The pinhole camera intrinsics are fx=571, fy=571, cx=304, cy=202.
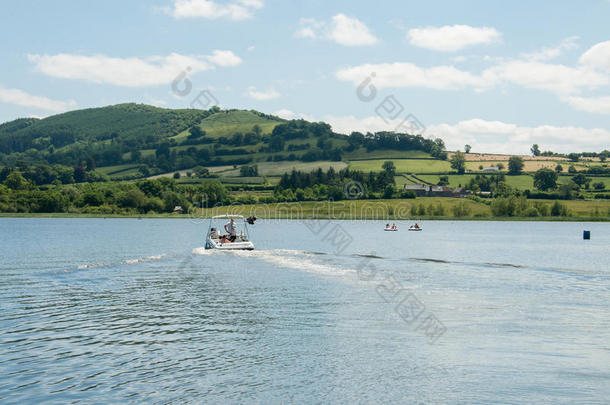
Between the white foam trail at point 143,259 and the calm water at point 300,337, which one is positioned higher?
the white foam trail at point 143,259

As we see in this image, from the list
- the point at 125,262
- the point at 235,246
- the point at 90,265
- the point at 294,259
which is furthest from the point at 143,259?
the point at 294,259

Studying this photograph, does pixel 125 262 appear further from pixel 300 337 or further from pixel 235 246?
pixel 300 337

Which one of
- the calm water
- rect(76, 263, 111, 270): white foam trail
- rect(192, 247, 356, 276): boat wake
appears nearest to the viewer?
the calm water

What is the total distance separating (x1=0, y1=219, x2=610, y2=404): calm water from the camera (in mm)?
18344

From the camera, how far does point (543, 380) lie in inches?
766

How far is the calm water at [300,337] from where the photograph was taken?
722 inches

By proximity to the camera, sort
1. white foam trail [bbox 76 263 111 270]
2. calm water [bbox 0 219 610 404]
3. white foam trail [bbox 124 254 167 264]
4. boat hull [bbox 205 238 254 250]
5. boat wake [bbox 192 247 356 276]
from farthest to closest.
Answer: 1. boat hull [bbox 205 238 254 250]
2. white foam trail [bbox 124 254 167 264]
3. boat wake [bbox 192 247 356 276]
4. white foam trail [bbox 76 263 111 270]
5. calm water [bbox 0 219 610 404]

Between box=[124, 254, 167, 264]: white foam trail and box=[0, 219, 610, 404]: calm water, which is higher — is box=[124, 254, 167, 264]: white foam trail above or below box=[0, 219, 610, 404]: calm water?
above

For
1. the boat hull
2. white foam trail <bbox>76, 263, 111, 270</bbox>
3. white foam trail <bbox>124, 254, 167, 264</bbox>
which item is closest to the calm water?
white foam trail <bbox>76, 263, 111, 270</bbox>

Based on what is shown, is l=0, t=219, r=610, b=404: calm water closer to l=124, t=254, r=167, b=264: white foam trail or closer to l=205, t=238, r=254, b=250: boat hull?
l=124, t=254, r=167, b=264: white foam trail

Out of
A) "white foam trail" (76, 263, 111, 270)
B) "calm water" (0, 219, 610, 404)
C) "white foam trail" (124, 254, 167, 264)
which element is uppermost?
"white foam trail" (76, 263, 111, 270)

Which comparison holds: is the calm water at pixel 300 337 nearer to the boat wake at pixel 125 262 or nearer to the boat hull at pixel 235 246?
the boat wake at pixel 125 262

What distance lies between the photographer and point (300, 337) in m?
25.4

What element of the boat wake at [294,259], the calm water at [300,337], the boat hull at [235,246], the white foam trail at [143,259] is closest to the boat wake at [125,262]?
the white foam trail at [143,259]
